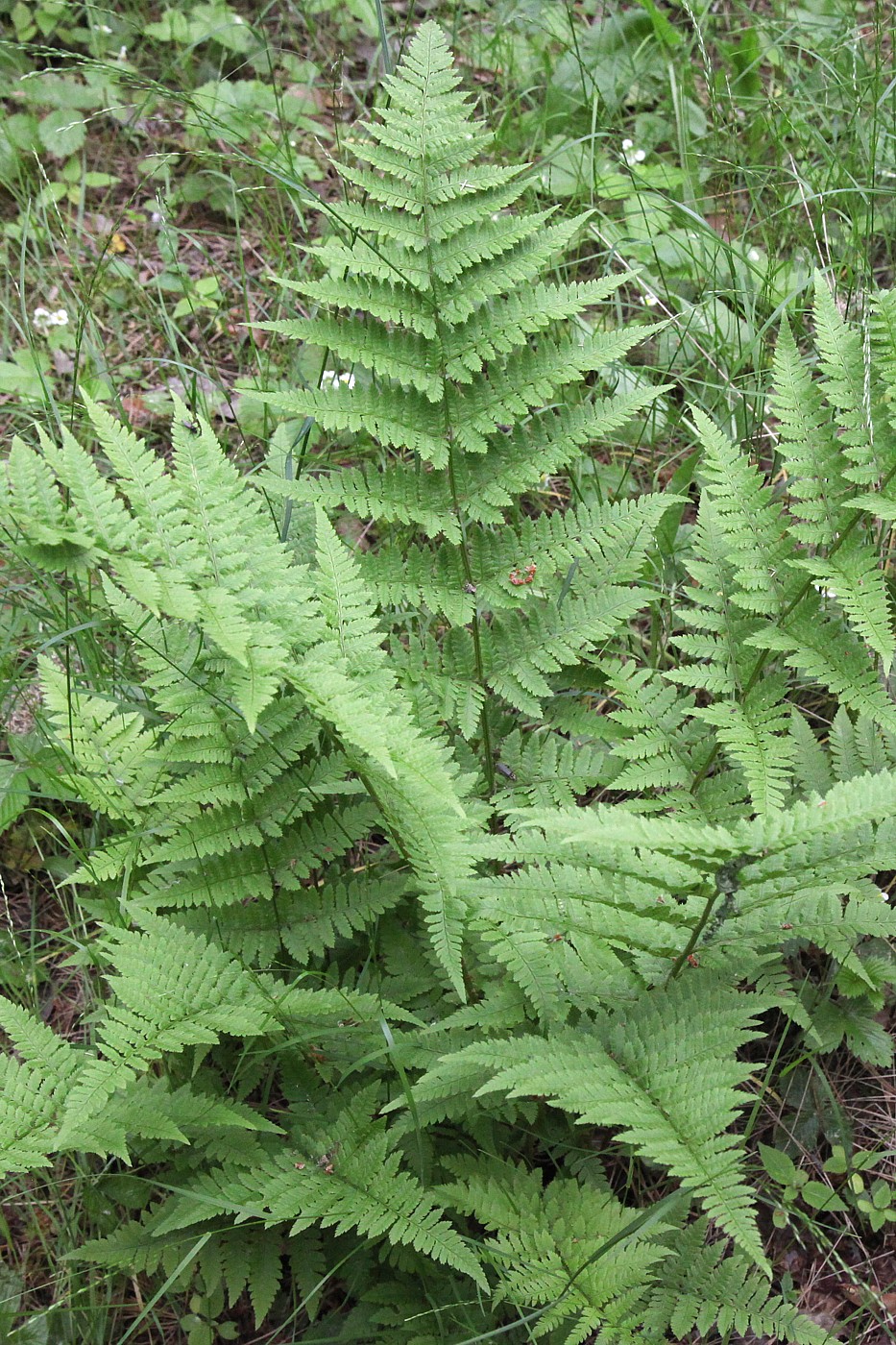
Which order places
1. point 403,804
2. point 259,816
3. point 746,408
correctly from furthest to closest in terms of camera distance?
1. point 746,408
2. point 259,816
3. point 403,804

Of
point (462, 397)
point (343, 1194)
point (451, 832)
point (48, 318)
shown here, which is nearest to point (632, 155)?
point (462, 397)

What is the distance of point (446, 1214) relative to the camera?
8.52ft

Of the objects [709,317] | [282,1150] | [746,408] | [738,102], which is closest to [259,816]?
[282,1150]

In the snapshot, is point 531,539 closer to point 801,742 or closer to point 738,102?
point 801,742

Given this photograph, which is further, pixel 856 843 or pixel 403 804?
pixel 403 804

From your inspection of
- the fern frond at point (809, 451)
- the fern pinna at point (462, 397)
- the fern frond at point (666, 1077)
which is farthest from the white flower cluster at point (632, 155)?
the fern frond at point (666, 1077)

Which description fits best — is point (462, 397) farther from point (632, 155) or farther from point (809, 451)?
point (632, 155)

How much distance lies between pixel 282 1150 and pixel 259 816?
79 cm

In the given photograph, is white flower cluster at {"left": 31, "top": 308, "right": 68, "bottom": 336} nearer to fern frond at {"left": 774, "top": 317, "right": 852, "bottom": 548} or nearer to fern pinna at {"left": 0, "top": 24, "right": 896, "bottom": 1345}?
fern pinna at {"left": 0, "top": 24, "right": 896, "bottom": 1345}

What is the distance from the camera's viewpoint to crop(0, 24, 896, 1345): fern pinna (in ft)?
7.48

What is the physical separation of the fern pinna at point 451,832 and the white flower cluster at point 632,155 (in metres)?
1.71

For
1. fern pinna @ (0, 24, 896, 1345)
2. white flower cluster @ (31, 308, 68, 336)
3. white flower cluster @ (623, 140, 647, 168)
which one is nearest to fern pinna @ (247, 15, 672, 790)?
fern pinna @ (0, 24, 896, 1345)

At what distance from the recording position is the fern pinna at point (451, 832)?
2.28 meters

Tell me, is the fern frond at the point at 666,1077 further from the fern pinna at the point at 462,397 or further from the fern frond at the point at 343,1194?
the fern pinna at the point at 462,397
